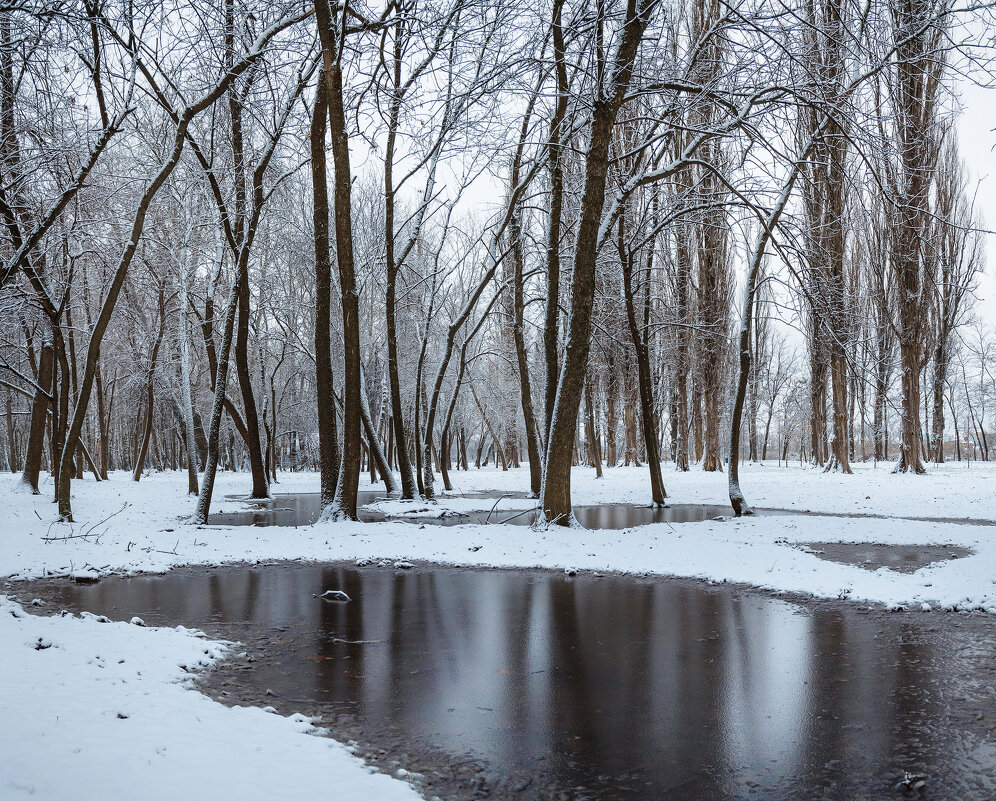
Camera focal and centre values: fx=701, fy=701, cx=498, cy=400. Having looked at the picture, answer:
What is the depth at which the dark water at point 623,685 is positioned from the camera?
3330mm

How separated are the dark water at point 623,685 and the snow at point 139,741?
330 millimetres

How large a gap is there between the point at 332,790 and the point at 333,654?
2.51 metres

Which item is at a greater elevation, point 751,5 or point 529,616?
point 751,5

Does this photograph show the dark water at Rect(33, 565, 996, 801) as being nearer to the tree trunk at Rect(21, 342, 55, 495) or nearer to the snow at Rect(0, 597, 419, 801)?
the snow at Rect(0, 597, 419, 801)

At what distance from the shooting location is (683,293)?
2748cm

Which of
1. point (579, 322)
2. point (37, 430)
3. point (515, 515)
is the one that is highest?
point (579, 322)

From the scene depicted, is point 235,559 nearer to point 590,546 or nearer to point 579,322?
point 590,546

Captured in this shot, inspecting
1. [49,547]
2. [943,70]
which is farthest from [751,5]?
[49,547]

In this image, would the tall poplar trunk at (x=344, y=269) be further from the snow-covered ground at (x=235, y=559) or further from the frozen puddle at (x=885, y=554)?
the frozen puddle at (x=885, y=554)

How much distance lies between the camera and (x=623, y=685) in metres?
4.60

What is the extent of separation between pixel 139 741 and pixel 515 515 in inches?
399

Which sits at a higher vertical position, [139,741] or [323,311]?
[323,311]

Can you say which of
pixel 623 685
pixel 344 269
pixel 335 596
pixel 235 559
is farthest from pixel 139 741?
pixel 344 269

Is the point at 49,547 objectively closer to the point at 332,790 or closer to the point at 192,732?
the point at 192,732
